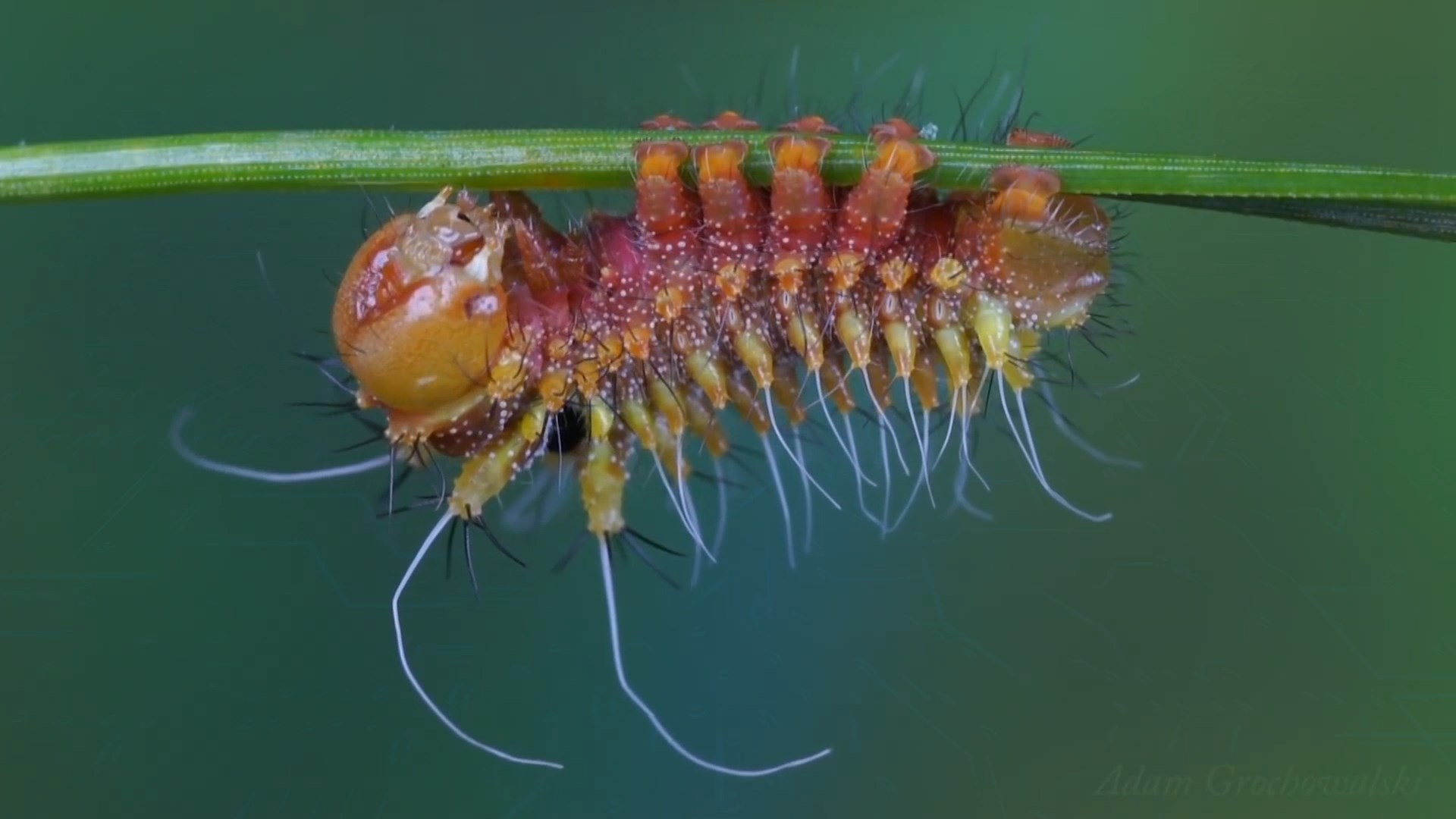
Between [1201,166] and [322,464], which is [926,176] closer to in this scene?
[1201,166]

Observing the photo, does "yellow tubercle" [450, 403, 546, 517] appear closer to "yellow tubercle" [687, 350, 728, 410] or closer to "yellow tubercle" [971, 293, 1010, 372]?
"yellow tubercle" [687, 350, 728, 410]

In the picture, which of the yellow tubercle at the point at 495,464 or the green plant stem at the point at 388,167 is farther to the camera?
the yellow tubercle at the point at 495,464

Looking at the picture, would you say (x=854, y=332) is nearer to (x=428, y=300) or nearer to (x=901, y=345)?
(x=901, y=345)

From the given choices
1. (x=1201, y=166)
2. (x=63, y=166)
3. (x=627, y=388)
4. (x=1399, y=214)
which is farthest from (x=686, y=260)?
(x=1399, y=214)

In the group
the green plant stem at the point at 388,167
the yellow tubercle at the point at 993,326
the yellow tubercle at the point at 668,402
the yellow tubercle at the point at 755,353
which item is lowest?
the yellow tubercle at the point at 668,402

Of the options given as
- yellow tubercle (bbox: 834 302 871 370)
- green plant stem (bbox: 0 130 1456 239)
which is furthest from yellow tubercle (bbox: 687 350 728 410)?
green plant stem (bbox: 0 130 1456 239)

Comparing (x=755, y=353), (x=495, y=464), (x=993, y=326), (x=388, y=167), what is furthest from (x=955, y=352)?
(x=388, y=167)

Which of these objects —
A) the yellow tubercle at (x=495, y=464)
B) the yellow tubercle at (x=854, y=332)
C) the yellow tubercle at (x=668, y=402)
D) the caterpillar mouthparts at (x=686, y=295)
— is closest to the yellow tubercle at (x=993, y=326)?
the caterpillar mouthparts at (x=686, y=295)

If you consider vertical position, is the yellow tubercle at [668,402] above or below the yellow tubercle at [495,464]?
above

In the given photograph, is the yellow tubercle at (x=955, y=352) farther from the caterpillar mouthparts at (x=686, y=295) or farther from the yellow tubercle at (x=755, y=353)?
the yellow tubercle at (x=755, y=353)
